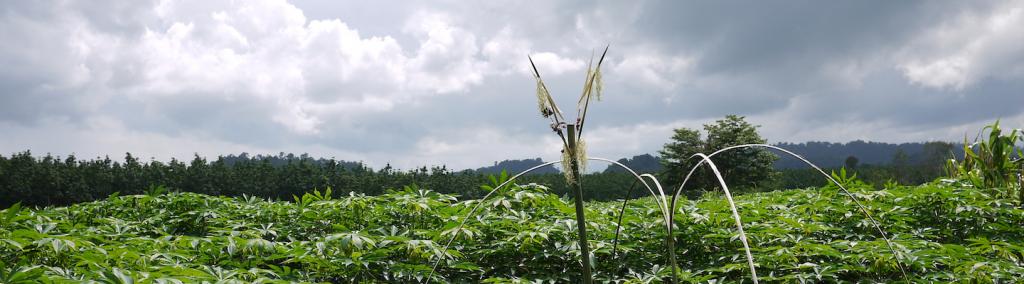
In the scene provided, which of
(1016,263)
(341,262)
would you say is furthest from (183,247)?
(1016,263)

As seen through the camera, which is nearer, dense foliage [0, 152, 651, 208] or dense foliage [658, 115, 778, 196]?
dense foliage [658, 115, 778, 196]

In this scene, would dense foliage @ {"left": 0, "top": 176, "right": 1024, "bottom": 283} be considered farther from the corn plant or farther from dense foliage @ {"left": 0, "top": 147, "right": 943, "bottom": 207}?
dense foliage @ {"left": 0, "top": 147, "right": 943, "bottom": 207}

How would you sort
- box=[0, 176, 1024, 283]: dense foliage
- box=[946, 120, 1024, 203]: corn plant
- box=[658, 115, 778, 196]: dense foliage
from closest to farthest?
box=[0, 176, 1024, 283]: dense foliage, box=[946, 120, 1024, 203]: corn plant, box=[658, 115, 778, 196]: dense foliage

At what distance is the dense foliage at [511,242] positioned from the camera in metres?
2.96

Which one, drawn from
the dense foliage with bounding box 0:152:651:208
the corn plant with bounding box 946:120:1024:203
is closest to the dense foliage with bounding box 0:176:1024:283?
the corn plant with bounding box 946:120:1024:203

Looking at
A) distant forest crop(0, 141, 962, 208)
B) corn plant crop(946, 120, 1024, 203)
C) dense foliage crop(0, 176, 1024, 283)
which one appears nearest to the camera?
dense foliage crop(0, 176, 1024, 283)

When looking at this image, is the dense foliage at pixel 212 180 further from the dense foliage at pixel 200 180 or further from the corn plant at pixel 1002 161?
the corn plant at pixel 1002 161

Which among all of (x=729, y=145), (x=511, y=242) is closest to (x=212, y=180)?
(x=729, y=145)

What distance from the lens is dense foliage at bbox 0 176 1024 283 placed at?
9.72ft

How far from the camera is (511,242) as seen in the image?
3.30 metres

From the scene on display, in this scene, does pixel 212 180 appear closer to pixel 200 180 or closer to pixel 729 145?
pixel 200 180

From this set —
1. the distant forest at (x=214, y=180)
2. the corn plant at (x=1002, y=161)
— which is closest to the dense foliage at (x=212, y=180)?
the distant forest at (x=214, y=180)

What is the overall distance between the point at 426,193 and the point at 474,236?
2.02 ft

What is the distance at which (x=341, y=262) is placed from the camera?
2.98 metres
